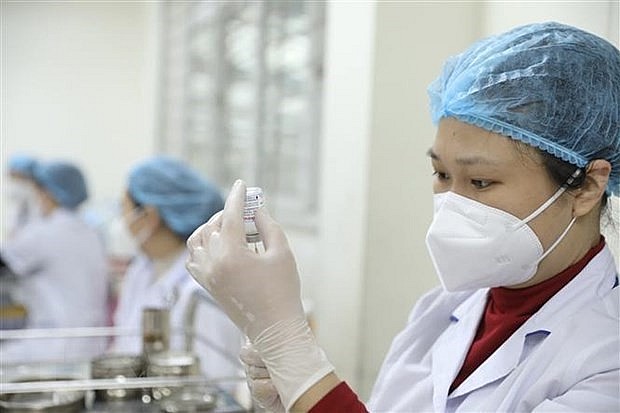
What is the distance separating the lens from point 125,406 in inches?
50.3

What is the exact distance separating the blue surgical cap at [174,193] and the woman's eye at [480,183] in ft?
4.33

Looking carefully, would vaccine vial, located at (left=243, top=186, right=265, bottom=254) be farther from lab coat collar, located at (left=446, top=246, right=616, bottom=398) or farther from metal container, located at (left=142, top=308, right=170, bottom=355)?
metal container, located at (left=142, top=308, right=170, bottom=355)

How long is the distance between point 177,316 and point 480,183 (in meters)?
1.10

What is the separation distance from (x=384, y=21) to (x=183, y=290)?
859mm

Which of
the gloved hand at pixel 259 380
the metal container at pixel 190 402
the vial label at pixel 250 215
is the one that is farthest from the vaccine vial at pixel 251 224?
the metal container at pixel 190 402

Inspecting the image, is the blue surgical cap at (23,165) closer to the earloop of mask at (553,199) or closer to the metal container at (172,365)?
the metal container at (172,365)

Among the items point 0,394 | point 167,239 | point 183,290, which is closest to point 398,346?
point 0,394

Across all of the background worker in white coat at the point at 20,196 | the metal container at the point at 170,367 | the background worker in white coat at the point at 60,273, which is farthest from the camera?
the background worker in white coat at the point at 20,196

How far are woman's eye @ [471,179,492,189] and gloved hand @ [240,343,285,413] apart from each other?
33 centimetres

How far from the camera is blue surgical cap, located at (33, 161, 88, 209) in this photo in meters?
2.96

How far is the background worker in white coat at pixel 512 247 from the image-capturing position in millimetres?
776

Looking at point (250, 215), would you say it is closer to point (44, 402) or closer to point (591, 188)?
point (591, 188)

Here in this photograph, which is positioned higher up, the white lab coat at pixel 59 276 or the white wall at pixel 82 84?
the white wall at pixel 82 84

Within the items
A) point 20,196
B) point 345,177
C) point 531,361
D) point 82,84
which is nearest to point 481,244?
point 531,361
